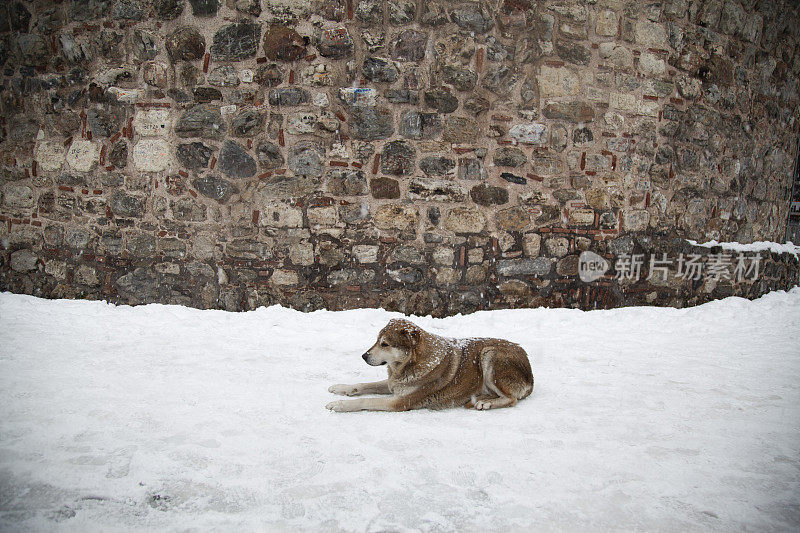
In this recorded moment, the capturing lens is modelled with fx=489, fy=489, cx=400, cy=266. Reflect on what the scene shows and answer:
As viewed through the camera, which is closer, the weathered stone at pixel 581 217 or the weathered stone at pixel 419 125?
the weathered stone at pixel 419 125

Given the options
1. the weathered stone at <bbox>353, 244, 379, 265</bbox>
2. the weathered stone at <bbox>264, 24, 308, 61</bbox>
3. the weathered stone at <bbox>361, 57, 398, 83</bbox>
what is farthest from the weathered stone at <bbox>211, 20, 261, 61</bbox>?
the weathered stone at <bbox>353, 244, 379, 265</bbox>

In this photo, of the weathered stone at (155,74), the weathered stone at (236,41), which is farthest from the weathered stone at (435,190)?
the weathered stone at (155,74)

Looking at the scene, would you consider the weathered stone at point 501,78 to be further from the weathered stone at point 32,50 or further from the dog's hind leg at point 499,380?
the weathered stone at point 32,50

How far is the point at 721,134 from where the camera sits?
642cm

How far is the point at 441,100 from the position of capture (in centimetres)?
512

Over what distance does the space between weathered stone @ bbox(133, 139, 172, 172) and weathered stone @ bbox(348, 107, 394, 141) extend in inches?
77.7

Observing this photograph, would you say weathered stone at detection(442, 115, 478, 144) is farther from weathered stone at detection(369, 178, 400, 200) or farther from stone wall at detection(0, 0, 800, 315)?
weathered stone at detection(369, 178, 400, 200)

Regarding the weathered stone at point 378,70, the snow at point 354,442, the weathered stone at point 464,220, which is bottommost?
the snow at point 354,442

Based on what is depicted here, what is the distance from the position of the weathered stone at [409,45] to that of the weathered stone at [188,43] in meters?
1.97

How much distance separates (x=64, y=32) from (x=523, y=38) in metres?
4.95

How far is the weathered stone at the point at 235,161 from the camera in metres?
5.07

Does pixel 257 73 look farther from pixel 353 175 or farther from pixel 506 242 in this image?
pixel 506 242

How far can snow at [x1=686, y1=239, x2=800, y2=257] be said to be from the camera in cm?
651

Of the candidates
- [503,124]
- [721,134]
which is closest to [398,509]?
[503,124]
